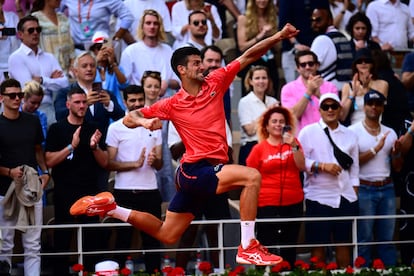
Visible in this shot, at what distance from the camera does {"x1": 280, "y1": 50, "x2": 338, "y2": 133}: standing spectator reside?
15188 millimetres

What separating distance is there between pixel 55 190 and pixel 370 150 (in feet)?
13.6

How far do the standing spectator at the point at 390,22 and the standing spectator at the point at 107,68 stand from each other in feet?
15.2

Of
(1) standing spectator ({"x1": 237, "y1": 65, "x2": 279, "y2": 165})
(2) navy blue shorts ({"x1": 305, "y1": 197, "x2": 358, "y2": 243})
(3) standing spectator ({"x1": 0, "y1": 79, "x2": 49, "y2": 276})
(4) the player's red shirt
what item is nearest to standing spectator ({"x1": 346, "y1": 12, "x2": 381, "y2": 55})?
(1) standing spectator ({"x1": 237, "y1": 65, "x2": 279, "y2": 165})

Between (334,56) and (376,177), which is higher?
(334,56)

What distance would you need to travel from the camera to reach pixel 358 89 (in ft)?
51.2

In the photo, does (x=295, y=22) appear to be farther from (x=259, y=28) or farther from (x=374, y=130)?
(x=374, y=130)

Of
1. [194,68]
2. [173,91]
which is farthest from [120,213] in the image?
[173,91]

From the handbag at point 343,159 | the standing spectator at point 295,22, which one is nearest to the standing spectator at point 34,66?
the standing spectator at point 295,22

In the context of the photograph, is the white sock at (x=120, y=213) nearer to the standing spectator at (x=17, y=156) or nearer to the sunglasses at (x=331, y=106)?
the standing spectator at (x=17, y=156)

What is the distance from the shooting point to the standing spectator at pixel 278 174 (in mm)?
14109

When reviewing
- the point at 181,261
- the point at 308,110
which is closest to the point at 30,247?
the point at 181,261

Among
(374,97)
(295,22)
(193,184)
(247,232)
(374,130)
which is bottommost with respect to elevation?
(247,232)

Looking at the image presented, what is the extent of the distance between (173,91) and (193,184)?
5131 millimetres

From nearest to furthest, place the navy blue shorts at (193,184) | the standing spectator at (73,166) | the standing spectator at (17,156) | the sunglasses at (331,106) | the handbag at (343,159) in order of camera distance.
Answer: the navy blue shorts at (193,184) → the standing spectator at (17,156) → the standing spectator at (73,166) → the handbag at (343,159) → the sunglasses at (331,106)
